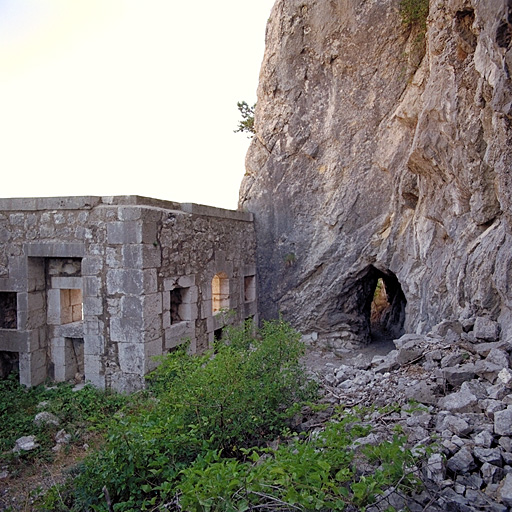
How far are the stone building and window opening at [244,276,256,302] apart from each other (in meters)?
2.93

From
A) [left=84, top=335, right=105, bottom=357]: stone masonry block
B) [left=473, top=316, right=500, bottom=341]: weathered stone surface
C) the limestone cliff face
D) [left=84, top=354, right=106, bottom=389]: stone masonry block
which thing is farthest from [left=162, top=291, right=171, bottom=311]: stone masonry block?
[left=473, top=316, right=500, bottom=341]: weathered stone surface

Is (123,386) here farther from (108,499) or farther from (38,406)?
(108,499)

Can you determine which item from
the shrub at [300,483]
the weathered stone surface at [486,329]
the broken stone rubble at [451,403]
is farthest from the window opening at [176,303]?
the shrub at [300,483]

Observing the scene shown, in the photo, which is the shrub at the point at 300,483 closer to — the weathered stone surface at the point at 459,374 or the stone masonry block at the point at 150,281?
the weathered stone surface at the point at 459,374

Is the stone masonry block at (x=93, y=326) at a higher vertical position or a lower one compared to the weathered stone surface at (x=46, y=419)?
higher

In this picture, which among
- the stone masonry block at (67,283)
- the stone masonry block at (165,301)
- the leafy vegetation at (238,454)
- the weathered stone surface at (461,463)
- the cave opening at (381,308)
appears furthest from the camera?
the cave opening at (381,308)

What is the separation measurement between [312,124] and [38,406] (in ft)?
28.4

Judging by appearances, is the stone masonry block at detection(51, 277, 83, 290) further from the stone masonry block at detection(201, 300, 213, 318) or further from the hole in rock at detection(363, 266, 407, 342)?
the hole in rock at detection(363, 266, 407, 342)

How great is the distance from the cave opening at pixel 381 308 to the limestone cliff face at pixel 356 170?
69 millimetres

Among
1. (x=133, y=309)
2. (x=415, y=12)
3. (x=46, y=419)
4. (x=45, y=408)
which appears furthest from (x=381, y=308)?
(x=46, y=419)

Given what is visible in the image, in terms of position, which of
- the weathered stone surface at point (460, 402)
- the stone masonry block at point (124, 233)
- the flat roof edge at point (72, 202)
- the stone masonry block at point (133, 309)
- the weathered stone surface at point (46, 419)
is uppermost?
the flat roof edge at point (72, 202)

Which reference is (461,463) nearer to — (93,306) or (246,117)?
(93,306)

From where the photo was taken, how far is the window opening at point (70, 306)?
24.6 feet

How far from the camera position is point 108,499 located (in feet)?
9.91
